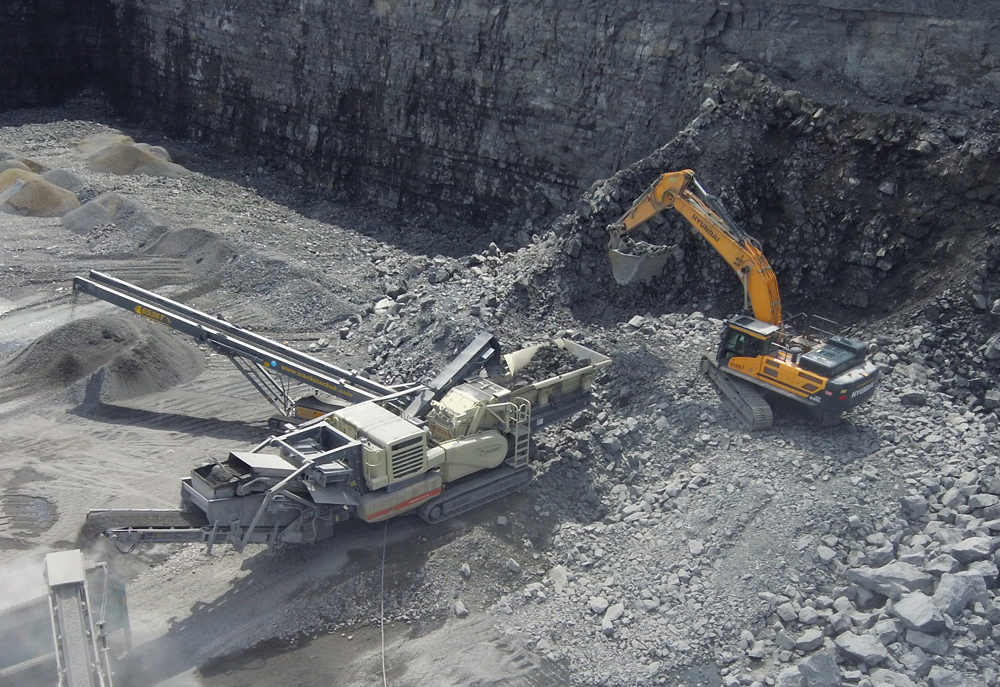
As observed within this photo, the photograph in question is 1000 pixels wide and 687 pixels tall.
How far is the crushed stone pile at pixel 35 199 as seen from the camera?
2330cm

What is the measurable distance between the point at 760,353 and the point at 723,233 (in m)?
2.06

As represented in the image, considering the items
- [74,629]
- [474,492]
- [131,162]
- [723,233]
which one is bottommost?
[131,162]

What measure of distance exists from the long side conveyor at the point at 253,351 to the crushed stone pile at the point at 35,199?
8529 mm

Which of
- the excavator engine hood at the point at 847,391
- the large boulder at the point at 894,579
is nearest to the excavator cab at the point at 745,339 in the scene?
the excavator engine hood at the point at 847,391

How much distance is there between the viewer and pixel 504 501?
12266 millimetres

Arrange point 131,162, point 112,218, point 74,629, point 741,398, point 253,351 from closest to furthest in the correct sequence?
point 74,629 → point 741,398 → point 253,351 → point 112,218 → point 131,162

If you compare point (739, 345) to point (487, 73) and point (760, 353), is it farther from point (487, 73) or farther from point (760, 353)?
point (487, 73)

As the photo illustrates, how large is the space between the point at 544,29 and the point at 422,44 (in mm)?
3709

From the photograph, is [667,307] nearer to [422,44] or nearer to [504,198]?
[504,198]

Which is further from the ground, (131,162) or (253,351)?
(253,351)

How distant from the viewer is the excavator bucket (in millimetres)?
15383

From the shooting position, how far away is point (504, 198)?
2197 centimetres

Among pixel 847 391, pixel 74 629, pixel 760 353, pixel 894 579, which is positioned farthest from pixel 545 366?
pixel 74 629

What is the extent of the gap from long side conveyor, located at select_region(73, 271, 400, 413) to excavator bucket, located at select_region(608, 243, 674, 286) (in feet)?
14.8
